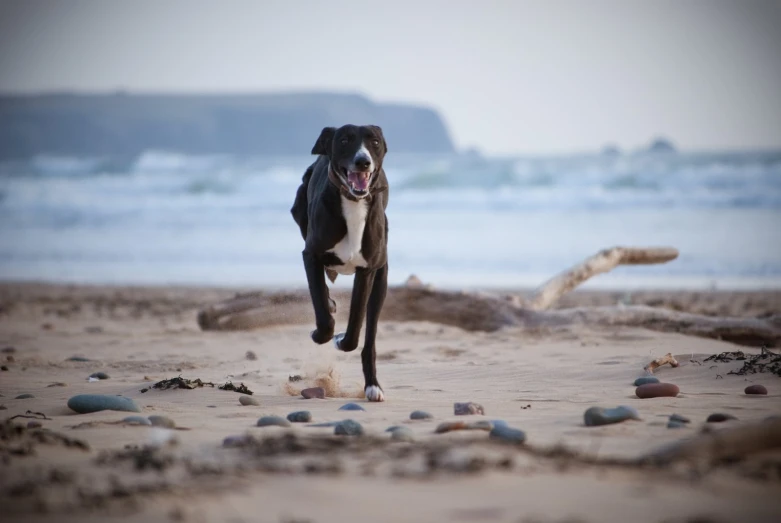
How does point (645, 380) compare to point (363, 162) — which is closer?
point (363, 162)

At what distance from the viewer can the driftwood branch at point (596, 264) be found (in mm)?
9500

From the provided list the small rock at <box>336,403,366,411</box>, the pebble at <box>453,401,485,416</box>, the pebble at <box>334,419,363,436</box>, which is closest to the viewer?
the pebble at <box>334,419,363,436</box>

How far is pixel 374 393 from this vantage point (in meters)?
5.75

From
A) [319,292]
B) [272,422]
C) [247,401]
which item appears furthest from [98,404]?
[319,292]

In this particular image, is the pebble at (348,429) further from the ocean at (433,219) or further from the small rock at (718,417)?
the ocean at (433,219)

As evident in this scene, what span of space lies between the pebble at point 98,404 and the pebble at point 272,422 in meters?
0.89

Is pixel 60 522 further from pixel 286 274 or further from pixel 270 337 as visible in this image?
pixel 286 274

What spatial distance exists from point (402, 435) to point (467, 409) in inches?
37.2

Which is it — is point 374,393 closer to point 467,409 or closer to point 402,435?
point 467,409

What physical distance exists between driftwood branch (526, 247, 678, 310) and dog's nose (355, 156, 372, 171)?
4390 millimetres

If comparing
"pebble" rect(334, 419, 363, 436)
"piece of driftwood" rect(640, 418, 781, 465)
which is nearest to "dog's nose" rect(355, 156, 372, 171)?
"pebble" rect(334, 419, 363, 436)

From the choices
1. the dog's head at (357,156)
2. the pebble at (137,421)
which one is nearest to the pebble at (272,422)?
the pebble at (137,421)

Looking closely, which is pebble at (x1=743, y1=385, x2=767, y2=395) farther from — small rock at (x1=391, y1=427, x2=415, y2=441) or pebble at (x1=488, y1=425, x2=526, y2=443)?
small rock at (x1=391, y1=427, x2=415, y2=441)

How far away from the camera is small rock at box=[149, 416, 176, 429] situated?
4.59 meters
